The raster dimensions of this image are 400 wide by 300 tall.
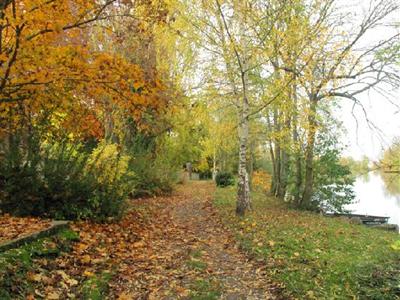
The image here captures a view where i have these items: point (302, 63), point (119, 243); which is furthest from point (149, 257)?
point (302, 63)

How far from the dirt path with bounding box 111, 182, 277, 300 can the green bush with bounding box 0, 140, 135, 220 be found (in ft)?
4.41

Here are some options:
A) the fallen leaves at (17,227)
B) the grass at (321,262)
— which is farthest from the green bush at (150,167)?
the fallen leaves at (17,227)

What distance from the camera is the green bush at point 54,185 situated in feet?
24.4

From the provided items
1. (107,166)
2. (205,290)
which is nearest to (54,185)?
(107,166)

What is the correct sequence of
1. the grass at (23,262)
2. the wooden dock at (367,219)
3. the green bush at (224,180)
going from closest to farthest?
the grass at (23,262) < the wooden dock at (367,219) < the green bush at (224,180)

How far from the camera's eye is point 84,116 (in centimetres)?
911

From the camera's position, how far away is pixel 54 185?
7.66m

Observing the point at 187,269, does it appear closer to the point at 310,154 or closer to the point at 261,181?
the point at 310,154

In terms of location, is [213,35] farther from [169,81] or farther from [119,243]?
[119,243]

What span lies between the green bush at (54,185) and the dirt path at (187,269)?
1.35 meters

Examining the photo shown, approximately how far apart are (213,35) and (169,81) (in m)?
Result: 5.27

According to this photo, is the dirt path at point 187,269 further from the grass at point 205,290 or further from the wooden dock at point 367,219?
the wooden dock at point 367,219

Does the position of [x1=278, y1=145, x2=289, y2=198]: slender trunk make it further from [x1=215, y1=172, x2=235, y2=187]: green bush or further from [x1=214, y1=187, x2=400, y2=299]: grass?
[x1=214, y1=187, x2=400, y2=299]: grass

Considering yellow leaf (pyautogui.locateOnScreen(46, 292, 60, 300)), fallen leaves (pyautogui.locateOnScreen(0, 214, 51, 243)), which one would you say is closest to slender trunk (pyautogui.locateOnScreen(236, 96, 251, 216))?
fallen leaves (pyautogui.locateOnScreen(0, 214, 51, 243))
